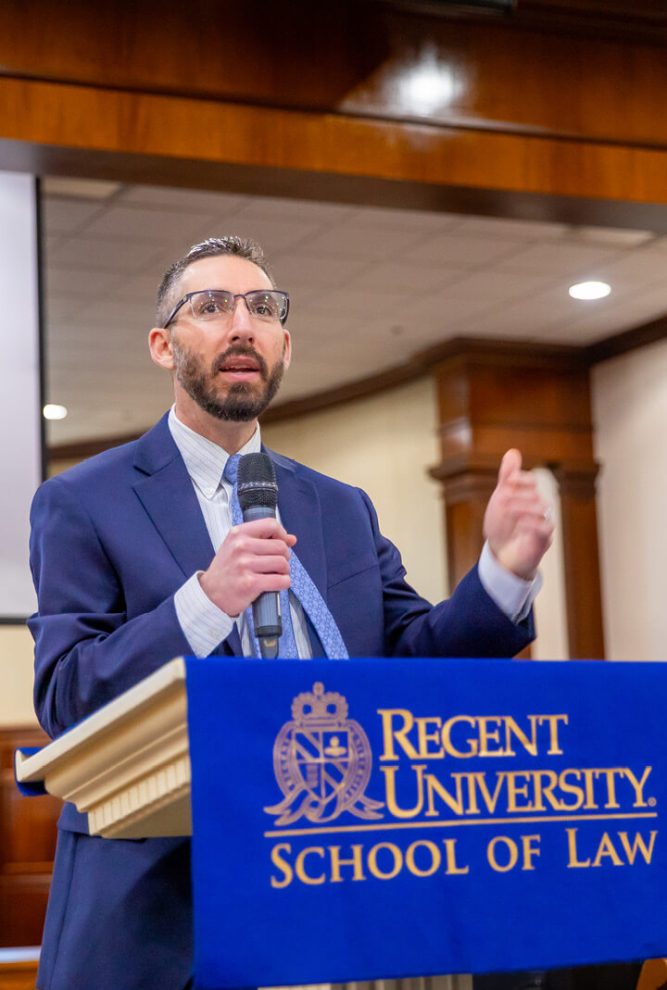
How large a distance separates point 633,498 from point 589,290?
5.58 feet

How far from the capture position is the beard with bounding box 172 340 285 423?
5.80ft

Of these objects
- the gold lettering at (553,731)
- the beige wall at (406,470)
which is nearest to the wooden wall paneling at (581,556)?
the beige wall at (406,470)

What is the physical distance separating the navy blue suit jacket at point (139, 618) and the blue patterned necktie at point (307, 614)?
0.04 meters

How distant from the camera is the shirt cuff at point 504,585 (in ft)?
5.19

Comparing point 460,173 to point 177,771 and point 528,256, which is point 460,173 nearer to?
point 528,256

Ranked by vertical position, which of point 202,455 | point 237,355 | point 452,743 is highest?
point 237,355

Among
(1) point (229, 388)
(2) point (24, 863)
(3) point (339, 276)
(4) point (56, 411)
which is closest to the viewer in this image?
(1) point (229, 388)

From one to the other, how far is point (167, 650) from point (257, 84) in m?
3.43

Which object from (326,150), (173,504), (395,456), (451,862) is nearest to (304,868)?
(451,862)

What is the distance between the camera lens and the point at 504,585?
1.59 meters

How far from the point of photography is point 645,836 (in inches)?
51.8

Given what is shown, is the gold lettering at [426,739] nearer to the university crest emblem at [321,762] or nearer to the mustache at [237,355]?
the university crest emblem at [321,762]

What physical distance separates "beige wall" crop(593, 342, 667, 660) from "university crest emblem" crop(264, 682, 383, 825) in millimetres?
8140

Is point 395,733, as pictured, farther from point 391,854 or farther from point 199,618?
point 199,618
